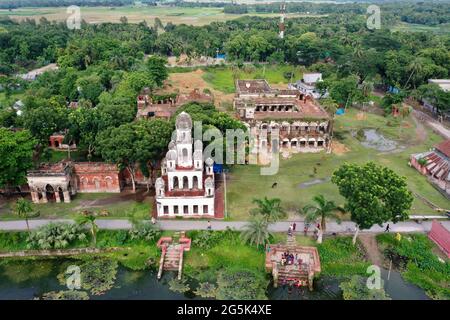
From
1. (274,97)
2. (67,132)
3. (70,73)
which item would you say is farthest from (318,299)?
(70,73)

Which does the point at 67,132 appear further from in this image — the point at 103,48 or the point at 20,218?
the point at 103,48

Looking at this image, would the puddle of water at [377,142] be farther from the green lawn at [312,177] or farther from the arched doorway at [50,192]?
the arched doorway at [50,192]

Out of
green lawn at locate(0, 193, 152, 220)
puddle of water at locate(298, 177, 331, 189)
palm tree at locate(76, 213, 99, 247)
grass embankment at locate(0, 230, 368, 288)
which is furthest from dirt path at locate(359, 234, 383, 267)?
palm tree at locate(76, 213, 99, 247)

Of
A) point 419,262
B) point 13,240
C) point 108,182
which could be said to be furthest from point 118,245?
point 419,262

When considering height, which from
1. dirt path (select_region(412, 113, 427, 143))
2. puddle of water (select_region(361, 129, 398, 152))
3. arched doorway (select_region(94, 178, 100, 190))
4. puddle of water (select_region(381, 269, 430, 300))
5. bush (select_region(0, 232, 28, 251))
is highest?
arched doorway (select_region(94, 178, 100, 190))

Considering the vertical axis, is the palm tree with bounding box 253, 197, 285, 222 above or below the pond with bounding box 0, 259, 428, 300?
above

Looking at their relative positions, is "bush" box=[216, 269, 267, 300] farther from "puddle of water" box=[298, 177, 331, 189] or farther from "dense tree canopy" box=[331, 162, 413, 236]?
"puddle of water" box=[298, 177, 331, 189]

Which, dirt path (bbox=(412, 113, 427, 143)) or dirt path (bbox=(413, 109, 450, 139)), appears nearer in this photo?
dirt path (bbox=(412, 113, 427, 143))

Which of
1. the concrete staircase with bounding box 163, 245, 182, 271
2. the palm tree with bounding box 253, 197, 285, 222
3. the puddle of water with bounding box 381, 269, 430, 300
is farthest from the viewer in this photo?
the palm tree with bounding box 253, 197, 285, 222
